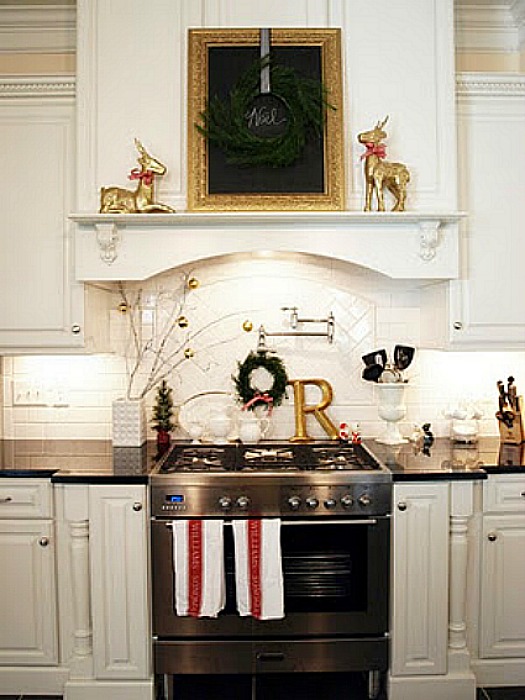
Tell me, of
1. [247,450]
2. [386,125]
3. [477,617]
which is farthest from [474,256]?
[477,617]

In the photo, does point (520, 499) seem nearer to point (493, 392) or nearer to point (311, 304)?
point (493, 392)

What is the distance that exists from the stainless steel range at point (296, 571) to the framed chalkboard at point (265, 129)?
111 centimetres

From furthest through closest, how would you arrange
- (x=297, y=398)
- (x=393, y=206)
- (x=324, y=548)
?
1. (x=297, y=398)
2. (x=393, y=206)
3. (x=324, y=548)

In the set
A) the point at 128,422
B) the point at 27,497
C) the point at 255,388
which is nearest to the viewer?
the point at 27,497

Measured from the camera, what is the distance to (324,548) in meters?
2.81

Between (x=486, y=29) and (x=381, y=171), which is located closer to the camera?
(x=381, y=171)

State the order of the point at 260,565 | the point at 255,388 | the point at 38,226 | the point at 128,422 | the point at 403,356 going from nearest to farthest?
1. the point at 260,565
2. the point at 38,226
3. the point at 128,422
4. the point at 403,356
5. the point at 255,388

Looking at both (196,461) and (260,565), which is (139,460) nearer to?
(196,461)

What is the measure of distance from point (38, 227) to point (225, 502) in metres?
1.39

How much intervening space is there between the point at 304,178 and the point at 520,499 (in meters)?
1.56

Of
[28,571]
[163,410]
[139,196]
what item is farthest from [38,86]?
[28,571]

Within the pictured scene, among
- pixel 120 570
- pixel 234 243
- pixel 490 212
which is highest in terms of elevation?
pixel 490 212

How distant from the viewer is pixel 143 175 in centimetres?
293

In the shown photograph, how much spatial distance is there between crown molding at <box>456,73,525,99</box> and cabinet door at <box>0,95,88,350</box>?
1.64 metres
